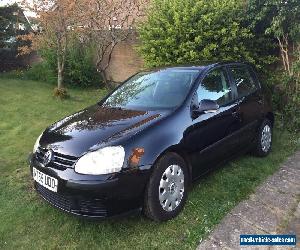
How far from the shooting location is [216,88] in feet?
15.2

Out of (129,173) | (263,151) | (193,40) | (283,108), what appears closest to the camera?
(129,173)

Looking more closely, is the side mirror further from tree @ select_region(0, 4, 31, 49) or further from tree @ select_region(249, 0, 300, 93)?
tree @ select_region(0, 4, 31, 49)

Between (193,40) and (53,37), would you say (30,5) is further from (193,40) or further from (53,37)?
(193,40)

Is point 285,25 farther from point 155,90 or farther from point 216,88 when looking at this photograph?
point 155,90

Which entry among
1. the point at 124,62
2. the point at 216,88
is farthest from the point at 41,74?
the point at 216,88

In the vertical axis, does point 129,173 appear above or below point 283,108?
above

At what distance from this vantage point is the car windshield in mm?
4258

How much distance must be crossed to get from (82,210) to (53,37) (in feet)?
29.3

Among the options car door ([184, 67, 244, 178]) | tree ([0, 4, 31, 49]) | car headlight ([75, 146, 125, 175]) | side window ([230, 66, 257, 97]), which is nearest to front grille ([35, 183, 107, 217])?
car headlight ([75, 146, 125, 175])

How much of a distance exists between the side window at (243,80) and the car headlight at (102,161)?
2.38m

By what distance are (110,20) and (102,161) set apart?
29.4 feet

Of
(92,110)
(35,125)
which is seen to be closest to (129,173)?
(92,110)

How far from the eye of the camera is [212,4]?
823 cm

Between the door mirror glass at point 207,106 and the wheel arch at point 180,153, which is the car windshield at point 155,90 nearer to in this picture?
the door mirror glass at point 207,106
